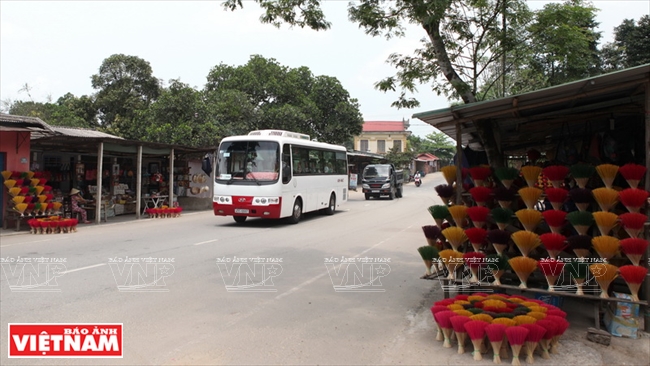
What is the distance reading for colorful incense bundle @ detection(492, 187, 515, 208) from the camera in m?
5.45

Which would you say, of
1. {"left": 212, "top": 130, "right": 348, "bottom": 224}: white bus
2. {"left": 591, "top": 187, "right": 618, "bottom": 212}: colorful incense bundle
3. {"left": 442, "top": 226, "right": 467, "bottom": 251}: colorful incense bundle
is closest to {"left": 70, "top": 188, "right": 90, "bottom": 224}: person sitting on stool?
{"left": 212, "top": 130, "right": 348, "bottom": 224}: white bus

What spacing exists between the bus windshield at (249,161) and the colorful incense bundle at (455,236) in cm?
827

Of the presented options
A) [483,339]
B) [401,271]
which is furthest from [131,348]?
[401,271]

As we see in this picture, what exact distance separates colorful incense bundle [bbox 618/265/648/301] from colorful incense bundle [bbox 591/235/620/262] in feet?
0.53

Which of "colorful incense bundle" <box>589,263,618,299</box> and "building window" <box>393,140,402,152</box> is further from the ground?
"building window" <box>393,140,402,152</box>

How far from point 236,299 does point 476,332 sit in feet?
10.3

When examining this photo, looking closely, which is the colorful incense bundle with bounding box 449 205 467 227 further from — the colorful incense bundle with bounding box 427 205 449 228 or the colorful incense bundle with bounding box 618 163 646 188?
the colorful incense bundle with bounding box 618 163 646 188

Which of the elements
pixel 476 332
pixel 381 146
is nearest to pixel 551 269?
pixel 476 332

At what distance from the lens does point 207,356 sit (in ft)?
13.4

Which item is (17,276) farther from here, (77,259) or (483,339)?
(483,339)

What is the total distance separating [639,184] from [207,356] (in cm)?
457

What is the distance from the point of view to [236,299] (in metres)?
5.91

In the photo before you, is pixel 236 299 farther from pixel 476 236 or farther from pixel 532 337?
pixel 532 337

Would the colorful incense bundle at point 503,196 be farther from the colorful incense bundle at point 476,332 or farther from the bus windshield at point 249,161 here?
the bus windshield at point 249,161
